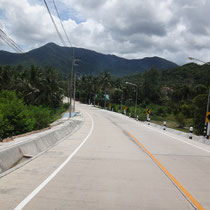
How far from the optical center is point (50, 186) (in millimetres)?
6188

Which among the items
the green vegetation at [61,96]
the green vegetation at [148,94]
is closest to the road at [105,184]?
the green vegetation at [61,96]

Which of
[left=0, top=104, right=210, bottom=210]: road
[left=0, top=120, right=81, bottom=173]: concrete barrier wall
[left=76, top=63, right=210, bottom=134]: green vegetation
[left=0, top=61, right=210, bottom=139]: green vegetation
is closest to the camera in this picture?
[left=0, top=104, right=210, bottom=210]: road

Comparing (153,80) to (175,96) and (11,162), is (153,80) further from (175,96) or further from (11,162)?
(11,162)

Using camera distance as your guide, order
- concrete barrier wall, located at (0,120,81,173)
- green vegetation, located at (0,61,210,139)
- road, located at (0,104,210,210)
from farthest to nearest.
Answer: green vegetation, located at (0,61,210,139)
concrete barrier wall, located at (0,120,81,173)
road, located at (0,104,210,210)

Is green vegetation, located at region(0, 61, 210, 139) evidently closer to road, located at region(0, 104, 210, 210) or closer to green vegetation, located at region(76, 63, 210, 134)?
green vegetation, located at region(76, 63, 210, 134)

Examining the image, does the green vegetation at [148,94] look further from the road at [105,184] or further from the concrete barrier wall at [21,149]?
the road at [105,184]

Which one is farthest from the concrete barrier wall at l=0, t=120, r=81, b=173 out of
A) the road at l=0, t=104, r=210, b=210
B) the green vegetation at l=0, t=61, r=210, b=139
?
the green vegetation at l=0, t=61, r=210, b=139

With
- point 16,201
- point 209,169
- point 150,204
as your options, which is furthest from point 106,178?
point 209,169

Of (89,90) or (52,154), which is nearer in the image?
(52,154)

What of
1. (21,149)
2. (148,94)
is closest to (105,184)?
(21,149)

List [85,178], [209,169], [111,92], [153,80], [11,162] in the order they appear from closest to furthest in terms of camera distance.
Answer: [85,178]
[11,162]
[209,169]
[111,92]
[153,80]

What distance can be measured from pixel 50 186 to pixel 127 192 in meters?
1.92

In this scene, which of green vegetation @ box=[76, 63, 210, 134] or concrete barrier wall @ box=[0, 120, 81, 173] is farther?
green vegetation @ box=[76, 63, 210, 134]

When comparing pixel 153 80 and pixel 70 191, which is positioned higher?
pixel 153 80
